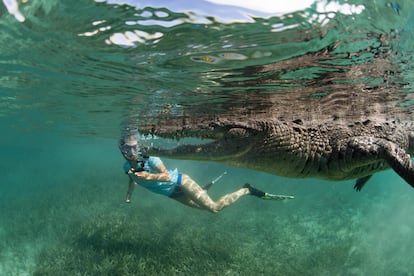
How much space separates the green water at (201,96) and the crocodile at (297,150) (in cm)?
151

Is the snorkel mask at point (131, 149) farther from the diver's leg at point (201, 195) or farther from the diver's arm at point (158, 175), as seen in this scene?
the diver's leg at point (201, 195)

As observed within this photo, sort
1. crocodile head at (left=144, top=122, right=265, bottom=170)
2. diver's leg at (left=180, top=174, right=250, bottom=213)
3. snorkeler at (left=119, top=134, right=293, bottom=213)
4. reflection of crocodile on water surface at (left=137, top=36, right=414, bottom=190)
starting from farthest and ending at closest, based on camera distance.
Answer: diver's leg at (left=180, top=174, right=250, bottom=213) → snorkeler at (left=119, top=134, right=293, bottom=213) → reflection of crocodile on water surface at (left=137, top=36, right=414, bottom=190) → crocodile head at (left=144, top=122, right=265, bottom=170)

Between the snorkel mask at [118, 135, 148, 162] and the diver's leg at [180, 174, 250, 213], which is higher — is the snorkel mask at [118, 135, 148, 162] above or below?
above

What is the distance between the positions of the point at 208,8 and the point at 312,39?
199 centimetres

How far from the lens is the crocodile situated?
4.79 meters

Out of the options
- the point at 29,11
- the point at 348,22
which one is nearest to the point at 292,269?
the point at 348,22

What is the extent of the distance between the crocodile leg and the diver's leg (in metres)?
6.49

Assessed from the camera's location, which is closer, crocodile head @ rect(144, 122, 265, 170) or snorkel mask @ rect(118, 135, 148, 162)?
crocodile head @ rect(144, 122, 265, 170)

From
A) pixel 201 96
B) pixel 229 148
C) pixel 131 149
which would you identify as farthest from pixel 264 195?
pixel 229 148

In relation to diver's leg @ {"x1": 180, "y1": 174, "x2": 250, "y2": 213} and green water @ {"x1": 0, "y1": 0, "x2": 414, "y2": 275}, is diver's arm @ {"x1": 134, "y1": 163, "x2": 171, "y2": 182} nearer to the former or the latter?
green water @ {"x1": 0, "y1": 0, "x2": 414, "y2": 275}

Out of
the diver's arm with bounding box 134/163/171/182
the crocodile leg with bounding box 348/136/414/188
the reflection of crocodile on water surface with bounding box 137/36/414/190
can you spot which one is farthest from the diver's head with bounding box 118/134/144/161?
the crocodile leg with bounding box 348/136/414/188

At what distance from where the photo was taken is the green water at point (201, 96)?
4797 mm

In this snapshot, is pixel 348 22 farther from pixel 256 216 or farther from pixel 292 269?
pixel 256 216

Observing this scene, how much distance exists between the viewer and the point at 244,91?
8.44 metres
